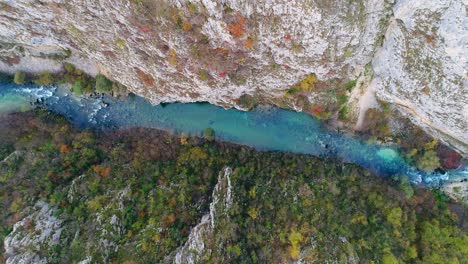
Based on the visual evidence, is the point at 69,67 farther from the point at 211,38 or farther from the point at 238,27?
the point at 238,27

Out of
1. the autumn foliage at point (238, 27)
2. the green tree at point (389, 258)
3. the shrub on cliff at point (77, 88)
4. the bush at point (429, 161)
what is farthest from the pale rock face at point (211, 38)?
the green tree at point (389, 258)

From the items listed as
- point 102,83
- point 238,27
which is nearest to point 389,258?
point 238,27

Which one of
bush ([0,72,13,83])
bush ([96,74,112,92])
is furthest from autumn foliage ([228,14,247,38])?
bush ([0,72,13,83])

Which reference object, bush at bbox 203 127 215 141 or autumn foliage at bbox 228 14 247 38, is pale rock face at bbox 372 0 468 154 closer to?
autumn foliage at bbox 228 14 247 38

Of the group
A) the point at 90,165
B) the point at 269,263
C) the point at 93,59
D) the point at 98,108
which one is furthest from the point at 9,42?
the point at 269,263

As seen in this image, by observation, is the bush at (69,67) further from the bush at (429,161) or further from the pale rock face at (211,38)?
the bush at (429,161)

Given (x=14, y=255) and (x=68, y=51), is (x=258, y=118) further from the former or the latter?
(x=14, y=255)

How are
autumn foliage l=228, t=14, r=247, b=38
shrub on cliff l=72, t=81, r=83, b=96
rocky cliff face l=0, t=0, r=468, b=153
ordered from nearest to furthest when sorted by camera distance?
rocky cliff face l=0, t=0, r=468, b=153 → autumn foliage l=228, t=14, r=247, b=38 → shrub on cliff l=72, t=81, r=83, b=96
